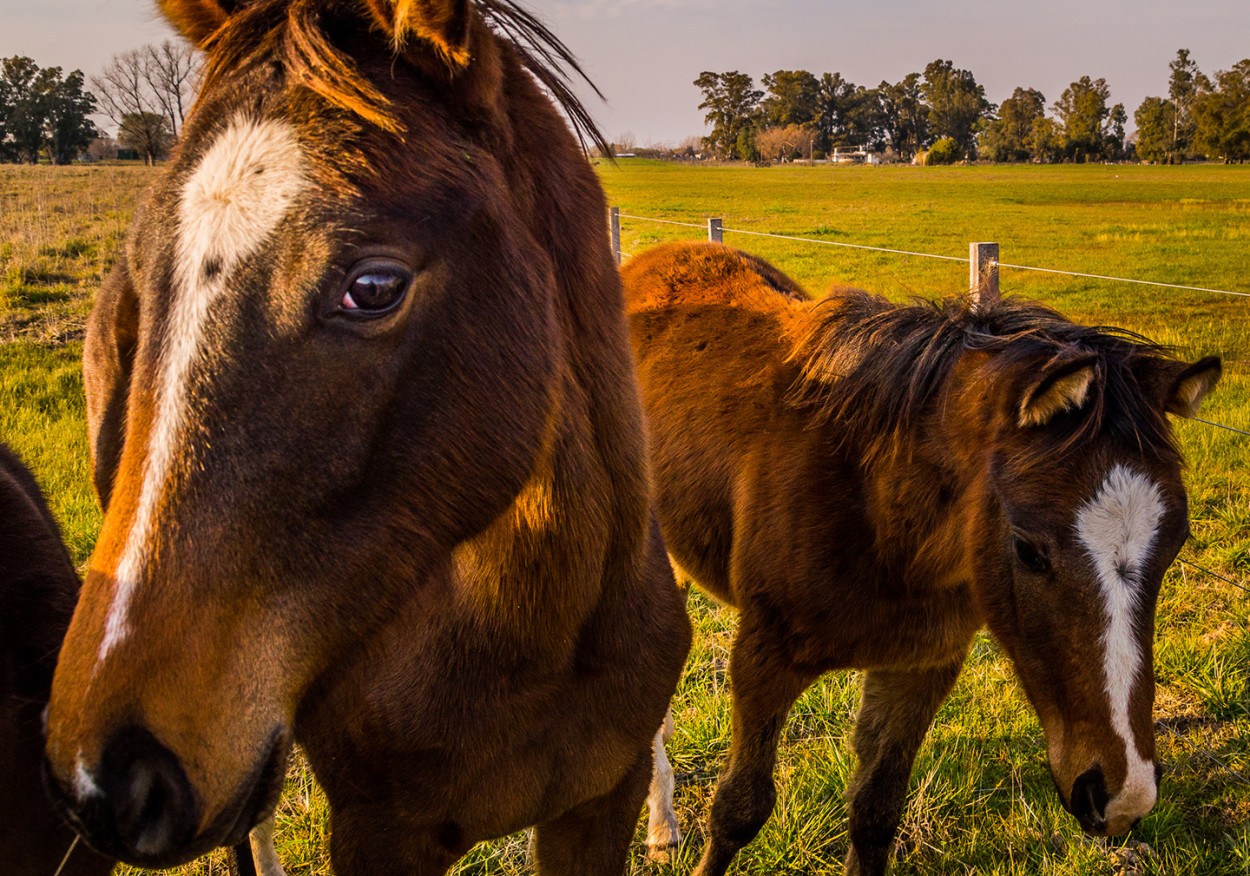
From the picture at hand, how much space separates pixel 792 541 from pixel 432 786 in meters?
1.46

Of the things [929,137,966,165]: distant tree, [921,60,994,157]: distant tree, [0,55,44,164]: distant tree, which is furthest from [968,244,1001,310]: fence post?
[921,60,994,157]: distant tree

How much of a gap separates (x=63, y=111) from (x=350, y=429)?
24.5 metres

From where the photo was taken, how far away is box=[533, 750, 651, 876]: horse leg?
2.07m

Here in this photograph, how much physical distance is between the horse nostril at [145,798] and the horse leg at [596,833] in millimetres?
1196

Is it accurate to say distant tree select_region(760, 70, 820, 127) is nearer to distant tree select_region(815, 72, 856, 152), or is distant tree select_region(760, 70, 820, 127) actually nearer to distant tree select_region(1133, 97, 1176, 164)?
distant tree select_region(815, 72, 856, 152)

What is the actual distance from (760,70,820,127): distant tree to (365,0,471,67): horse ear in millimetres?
89439

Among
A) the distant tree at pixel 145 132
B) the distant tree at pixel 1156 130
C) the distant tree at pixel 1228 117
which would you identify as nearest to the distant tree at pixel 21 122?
the distant tree at pixel 145 132

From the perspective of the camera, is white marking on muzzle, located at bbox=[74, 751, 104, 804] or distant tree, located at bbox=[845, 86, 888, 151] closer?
white marking on muzzle, located at bbox=[74, 751, 104, 804]

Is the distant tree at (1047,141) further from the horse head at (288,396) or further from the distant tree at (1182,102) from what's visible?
the horse head at (288,396)

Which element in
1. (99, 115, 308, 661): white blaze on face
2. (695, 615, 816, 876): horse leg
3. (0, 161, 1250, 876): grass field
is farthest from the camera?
(0, 161, 1250, 876): grass field

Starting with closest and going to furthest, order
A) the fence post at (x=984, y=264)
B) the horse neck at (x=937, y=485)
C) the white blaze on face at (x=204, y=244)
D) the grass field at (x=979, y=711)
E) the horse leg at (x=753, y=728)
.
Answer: the white blaze on face at (x=204, y=244) → the horse neck at (x=937, y=485) → the horse leg at (x=753, y=728) → the grass field at (x=979, y=711) → the fence post at (x=984, y=264)

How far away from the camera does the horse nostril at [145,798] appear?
3.19 ft

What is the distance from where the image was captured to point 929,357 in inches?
103

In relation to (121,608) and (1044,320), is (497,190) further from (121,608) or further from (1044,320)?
(1044,320)
